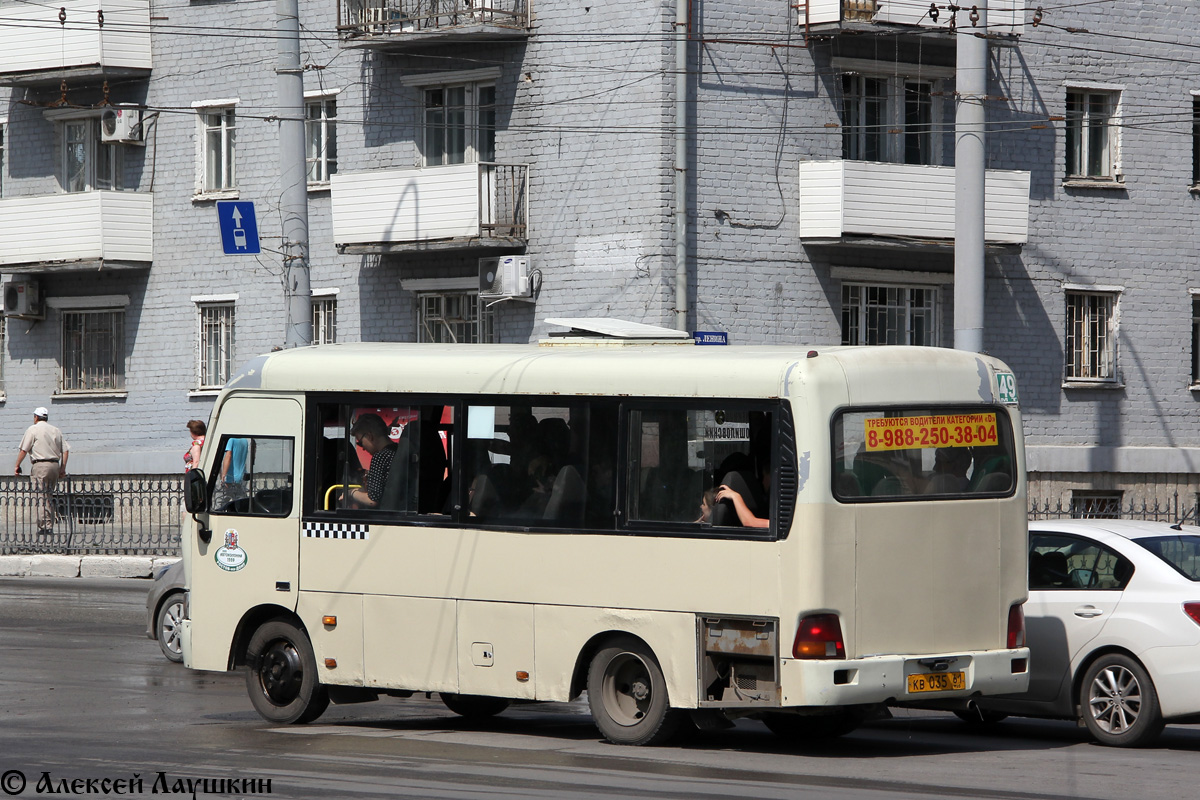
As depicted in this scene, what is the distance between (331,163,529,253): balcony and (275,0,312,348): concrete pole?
16.6ft

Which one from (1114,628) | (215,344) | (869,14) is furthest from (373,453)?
(215,344)

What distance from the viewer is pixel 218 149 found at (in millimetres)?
29188

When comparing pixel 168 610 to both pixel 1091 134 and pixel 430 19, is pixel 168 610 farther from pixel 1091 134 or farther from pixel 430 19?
pixel 1091 134

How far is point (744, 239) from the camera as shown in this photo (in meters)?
25.0

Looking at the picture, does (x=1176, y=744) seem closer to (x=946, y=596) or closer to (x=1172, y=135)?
(x=946, y=596)

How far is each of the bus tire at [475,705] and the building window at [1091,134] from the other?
1775cm

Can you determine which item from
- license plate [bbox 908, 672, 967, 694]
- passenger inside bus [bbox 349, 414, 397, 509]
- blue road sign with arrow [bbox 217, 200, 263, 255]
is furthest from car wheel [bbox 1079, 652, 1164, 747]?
blue road sign with arrow [bbox 217, 200, 263, 255]

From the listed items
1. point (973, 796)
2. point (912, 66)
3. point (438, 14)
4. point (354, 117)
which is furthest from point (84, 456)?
point (973, 796)

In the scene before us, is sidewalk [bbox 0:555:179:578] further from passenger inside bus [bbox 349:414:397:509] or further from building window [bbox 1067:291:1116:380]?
building window [bbox 1067:291:1116:380]

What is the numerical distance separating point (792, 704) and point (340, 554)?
3.38 meters

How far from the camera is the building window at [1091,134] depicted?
2748cm

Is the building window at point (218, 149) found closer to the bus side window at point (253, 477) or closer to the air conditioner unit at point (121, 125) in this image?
the air conditioner unit at point (121, 125)

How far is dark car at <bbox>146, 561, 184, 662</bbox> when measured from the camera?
15539 mm

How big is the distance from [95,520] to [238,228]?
5.42 meters
